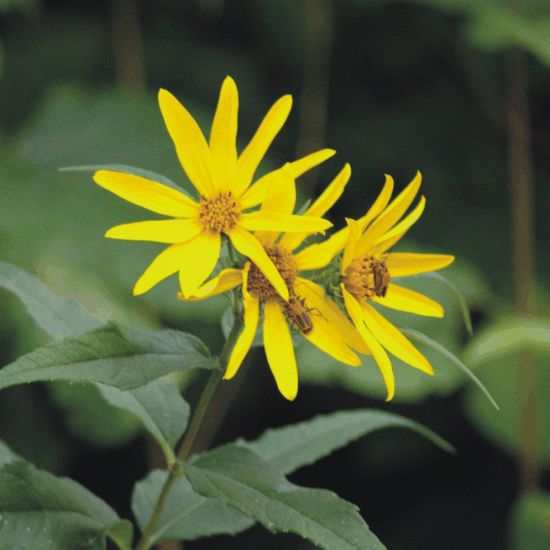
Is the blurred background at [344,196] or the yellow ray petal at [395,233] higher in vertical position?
the blurred background at [344,196]

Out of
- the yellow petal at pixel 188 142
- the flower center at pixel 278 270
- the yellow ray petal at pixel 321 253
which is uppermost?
the yellow petal at pixel 188 142

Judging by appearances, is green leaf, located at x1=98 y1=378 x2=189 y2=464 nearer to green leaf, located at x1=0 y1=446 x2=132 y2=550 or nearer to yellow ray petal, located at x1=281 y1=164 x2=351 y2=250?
green leaf, located at x1=0 y1=446 x2=132 y2=550

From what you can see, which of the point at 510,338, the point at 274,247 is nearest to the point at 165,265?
the point at 274,247

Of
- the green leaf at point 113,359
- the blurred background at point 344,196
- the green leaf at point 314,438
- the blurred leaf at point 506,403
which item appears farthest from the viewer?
the blurred leaf at point 506,403

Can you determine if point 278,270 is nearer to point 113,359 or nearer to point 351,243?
point 351,243

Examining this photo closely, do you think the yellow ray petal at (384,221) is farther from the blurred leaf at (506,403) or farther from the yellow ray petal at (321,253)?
the blurred leaf at (506,403)

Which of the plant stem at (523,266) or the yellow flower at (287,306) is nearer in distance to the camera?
the yellow flower at (287,306)

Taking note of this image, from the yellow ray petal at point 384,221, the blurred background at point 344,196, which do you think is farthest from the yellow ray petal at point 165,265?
the blurred background at point 344,196
